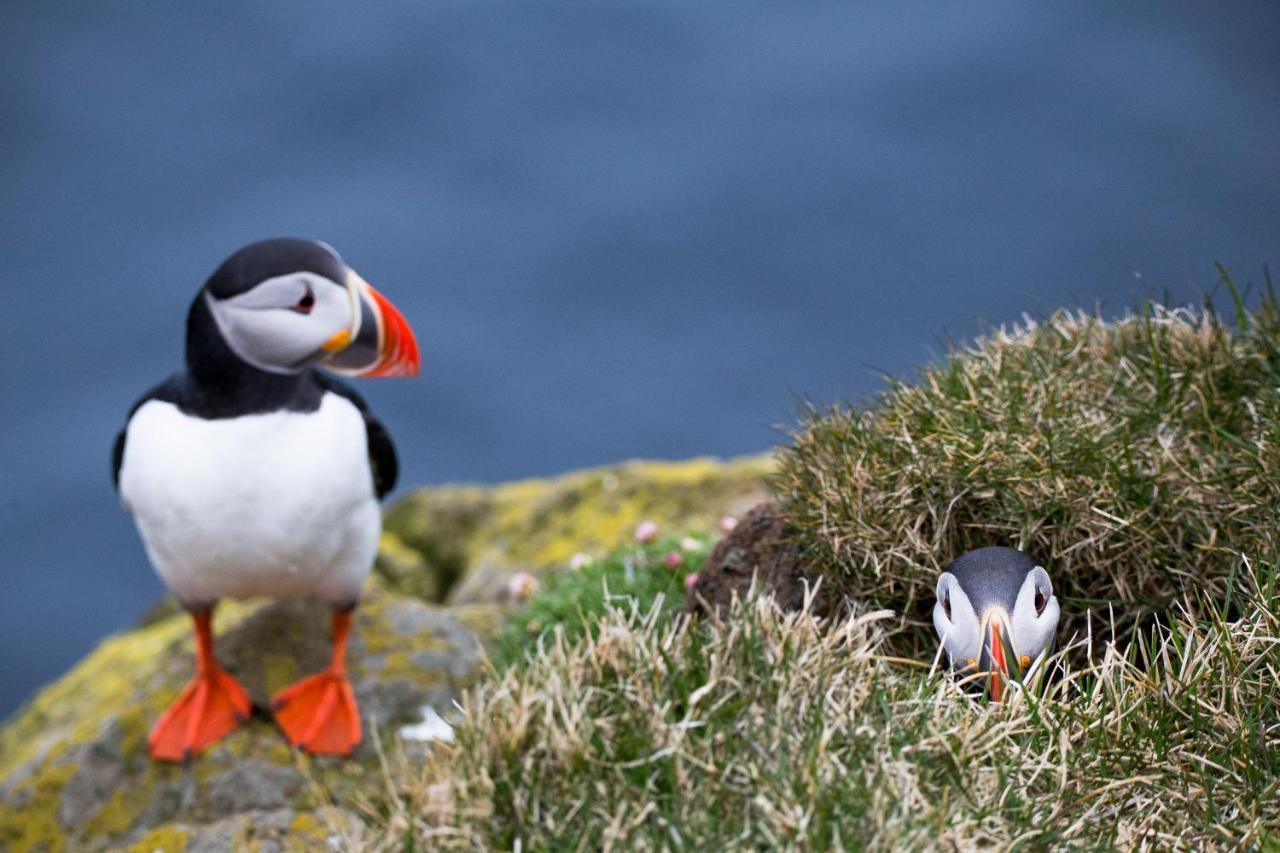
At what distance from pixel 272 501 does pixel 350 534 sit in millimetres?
457

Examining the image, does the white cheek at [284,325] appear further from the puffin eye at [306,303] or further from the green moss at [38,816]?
the green moss at [38,816]

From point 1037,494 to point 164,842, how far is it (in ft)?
12.1

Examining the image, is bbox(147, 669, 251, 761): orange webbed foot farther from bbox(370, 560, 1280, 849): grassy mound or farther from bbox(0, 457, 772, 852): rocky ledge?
bbox(370, 560, 1280, 849): grassy mound

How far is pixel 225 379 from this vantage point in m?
5.50

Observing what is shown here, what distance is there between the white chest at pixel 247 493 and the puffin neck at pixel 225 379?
6cm

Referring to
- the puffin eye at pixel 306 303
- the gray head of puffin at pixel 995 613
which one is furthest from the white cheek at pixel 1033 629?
the puffin eye at pixel 306 303

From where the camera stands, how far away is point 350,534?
19.3ft

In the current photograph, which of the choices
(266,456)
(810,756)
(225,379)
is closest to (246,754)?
(266,456)

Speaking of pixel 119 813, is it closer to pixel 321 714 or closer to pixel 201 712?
pixel 201 712

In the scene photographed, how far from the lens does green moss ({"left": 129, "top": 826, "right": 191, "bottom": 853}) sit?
5211mm

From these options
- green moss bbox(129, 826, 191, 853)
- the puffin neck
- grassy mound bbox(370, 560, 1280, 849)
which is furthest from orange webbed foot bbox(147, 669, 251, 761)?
grassy mound bbox(370, 560, 1280, 849)

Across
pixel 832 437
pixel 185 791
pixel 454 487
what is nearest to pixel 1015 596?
pixel 832 437

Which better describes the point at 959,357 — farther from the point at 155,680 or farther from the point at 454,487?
the point at 454,487

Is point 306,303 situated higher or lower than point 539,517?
higher
